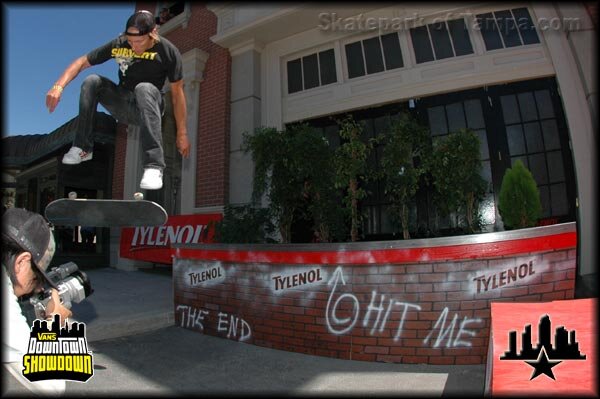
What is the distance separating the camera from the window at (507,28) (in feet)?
17.4

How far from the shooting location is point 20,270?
1690mm

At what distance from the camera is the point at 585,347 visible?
2387 millimetres

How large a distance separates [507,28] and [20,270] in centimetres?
676

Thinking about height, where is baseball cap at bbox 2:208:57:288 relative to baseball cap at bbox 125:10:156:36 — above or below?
below

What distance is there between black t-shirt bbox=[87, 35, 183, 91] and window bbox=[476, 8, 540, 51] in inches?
207

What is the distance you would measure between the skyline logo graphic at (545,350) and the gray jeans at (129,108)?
2725 millimetres

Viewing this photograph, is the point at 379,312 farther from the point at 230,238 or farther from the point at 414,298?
the point at 230,238

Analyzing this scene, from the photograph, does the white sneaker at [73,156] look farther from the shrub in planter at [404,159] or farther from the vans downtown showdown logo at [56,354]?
the shrub in planter at [404,159]

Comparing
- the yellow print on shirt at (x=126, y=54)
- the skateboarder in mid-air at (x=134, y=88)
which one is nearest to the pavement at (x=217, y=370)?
the skateboarder in mid-air at (x=134, y=88)

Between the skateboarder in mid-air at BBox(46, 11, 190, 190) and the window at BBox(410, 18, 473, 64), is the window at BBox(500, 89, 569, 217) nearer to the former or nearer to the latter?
the window at BBox(410, 18, 473, 64)

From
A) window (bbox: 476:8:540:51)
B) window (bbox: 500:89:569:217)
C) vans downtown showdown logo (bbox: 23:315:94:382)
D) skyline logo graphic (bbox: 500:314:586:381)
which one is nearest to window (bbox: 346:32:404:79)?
window (bbox: 476:8:540:51)

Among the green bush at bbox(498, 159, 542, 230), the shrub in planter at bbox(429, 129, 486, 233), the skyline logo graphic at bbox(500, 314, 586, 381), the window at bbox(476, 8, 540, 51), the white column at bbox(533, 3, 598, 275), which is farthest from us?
the window at bbox(476, 8, 540, 51)

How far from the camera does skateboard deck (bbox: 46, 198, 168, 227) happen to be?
2.11 m

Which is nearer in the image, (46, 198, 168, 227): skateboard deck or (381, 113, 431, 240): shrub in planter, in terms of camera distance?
(46, 198, 168, 227): skateboard deck
